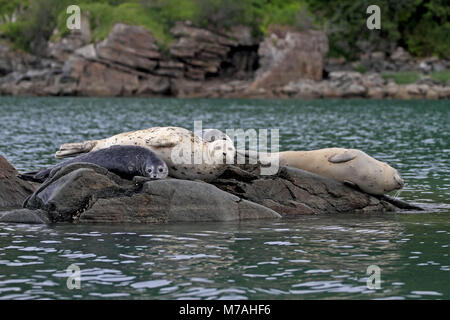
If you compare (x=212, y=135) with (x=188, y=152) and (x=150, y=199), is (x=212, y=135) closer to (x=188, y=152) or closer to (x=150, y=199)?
(x=188, y=152)

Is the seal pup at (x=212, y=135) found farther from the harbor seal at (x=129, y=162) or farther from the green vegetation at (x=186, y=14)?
the green vegetation at (x=186, y=14)

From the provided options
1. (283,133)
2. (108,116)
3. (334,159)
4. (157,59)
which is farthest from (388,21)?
(334,159)

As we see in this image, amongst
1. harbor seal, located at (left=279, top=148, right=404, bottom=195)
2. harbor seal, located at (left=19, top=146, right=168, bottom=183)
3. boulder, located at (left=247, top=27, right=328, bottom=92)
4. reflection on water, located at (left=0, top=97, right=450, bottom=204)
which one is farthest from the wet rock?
boulder, located at (left=247, top=27, right=328, bottom=92)

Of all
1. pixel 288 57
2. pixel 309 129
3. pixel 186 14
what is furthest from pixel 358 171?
pixel 186 14

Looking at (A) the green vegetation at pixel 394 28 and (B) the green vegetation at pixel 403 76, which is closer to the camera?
(B) the green vegetation at pixel 403 76

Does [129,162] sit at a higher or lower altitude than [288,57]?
lower

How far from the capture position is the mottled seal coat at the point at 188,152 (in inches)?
661

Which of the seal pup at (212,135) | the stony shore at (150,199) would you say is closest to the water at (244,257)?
the stony shore at (150,199)

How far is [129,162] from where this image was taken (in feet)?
53.3

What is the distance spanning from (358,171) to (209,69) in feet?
274

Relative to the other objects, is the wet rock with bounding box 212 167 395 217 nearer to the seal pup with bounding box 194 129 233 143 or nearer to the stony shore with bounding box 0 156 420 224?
the stony shore with bounding box 0 156 420 224

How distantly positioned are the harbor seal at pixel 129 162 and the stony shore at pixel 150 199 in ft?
1.21

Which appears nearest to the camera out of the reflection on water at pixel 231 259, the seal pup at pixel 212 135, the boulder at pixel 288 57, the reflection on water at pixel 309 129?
the reflection on water at pixel 231 259
